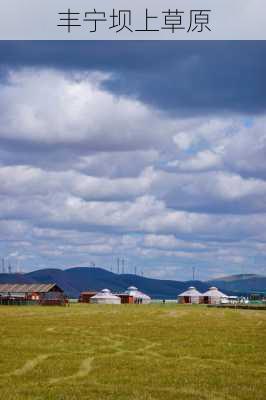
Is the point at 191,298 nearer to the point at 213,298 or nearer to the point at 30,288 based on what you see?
the point at 213,298

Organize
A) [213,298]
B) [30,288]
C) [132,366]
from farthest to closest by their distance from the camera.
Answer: [213,298], [30,288], [132,366]

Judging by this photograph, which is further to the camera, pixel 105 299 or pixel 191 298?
pixel 191 298

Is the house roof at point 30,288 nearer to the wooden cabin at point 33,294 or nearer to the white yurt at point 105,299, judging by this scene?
the wooden cabin at point 33,294

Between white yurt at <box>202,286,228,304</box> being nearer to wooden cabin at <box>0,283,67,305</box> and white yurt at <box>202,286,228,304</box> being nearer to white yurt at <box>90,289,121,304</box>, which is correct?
white yurt at <box>90,289,121,304</box>

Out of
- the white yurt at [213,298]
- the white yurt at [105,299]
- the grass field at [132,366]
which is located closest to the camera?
the grass field at [132,366]

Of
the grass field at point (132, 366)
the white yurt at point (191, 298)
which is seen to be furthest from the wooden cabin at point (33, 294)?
the grass field at point (132, 366)

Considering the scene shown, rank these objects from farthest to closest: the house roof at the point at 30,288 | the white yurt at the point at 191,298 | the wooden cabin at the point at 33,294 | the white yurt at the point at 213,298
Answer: the white yurt at the point at 191,298
the white yurt at the point at 213,298
the house roof at the point at 30,288
the wooden cabin at the point at 33,294

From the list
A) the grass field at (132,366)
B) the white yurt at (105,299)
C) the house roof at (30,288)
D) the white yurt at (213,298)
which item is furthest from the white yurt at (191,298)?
the grass field at (132,366)

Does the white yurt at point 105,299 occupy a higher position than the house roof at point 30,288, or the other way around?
the house roof at point 30,288

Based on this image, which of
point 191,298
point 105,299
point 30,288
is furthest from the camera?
point 191,298

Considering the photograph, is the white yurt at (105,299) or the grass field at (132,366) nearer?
the grass field at (132,366)

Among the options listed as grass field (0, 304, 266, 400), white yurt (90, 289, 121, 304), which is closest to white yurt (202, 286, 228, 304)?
white yurt (90, 289, 121, 304)

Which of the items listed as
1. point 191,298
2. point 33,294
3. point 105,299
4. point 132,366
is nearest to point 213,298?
point 191,298

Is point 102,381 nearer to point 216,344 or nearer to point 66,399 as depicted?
point 66,399
